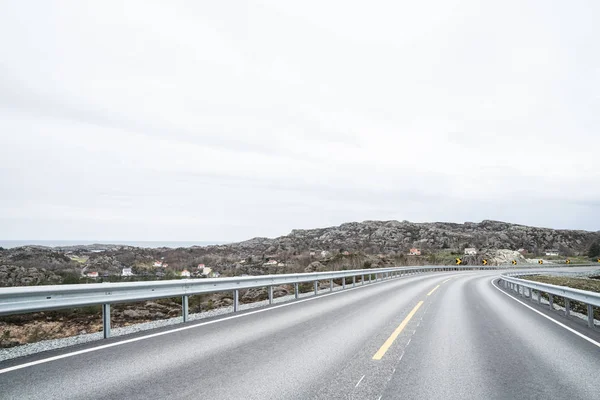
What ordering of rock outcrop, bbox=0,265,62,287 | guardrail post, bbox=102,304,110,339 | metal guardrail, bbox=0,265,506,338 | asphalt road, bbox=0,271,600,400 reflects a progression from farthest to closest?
rock outcrop, bbox=0,265,62,287
guardrail post, bbox=102,304,110,339
metal guardrail, bbox=0,265,506,338
asphalt road, bbox=0,271,600,400

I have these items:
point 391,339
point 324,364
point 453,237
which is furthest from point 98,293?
point 453,237

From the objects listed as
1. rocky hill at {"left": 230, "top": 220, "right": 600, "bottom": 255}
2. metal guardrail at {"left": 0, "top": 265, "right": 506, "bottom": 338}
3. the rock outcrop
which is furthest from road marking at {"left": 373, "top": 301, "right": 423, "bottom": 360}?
rocky hill at {"left": 230, "top": 220, "right": 600, "bottom": 255}

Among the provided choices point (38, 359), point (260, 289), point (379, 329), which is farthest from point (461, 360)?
point (260, 289)

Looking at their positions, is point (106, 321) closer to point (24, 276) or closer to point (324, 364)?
point (324, 364)

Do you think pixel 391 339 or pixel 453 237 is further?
pixel 453 237

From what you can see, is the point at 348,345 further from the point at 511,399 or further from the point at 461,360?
the point at 511,399

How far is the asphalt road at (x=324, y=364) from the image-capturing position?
4641mm

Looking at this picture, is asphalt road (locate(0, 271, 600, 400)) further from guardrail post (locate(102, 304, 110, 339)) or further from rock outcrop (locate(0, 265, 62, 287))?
rock outcrop (locate(0, 265, 62, 287))

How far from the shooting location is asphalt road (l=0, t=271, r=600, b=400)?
464 cm

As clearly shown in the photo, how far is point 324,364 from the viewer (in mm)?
5781

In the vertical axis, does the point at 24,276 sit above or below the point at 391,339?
above

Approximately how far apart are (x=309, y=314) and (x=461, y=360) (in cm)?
532

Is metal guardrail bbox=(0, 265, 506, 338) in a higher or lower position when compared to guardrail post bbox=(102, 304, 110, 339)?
higher

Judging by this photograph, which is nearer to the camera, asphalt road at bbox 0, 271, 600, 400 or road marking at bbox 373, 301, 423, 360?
asphalt road at bbox 0, 271, 600, 400
